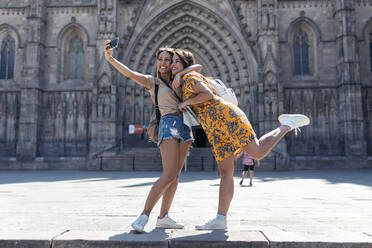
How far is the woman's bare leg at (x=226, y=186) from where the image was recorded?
310 centimetres

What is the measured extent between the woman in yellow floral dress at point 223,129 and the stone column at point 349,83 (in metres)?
17.1

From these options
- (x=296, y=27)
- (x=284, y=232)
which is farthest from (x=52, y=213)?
(x=296, y=27)

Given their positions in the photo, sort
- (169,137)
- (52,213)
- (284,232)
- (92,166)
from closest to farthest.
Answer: (284,232)
(169,137)
(52,213)
(92,166)

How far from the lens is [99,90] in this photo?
18.8 metres

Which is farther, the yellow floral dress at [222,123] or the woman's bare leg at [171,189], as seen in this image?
the woman's bare leg at [171,189]

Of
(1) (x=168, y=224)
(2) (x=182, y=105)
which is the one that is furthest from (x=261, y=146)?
(1) (x=168, y=224)

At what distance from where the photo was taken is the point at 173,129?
10.2 feet

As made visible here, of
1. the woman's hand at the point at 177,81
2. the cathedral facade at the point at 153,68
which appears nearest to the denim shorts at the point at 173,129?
the woman's hand at the point at 177,81

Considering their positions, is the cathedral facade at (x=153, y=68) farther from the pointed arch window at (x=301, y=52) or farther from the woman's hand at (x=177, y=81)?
the woman's hand at (x=177, y=81)

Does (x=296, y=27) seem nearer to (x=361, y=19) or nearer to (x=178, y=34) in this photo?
(x=361, y=19)

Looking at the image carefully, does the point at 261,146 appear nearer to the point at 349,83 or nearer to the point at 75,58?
the point at 349,83

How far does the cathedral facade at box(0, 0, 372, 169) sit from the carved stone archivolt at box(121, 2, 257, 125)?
0.22 ft

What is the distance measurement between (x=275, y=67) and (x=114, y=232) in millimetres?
17149

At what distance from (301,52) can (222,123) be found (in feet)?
63.1
